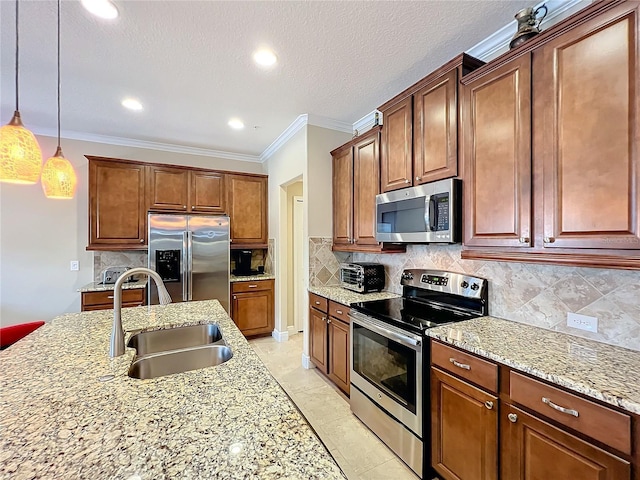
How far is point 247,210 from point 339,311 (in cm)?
244

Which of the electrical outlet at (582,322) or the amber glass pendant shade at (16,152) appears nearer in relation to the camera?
the amber glass pendant shade at (16,152)

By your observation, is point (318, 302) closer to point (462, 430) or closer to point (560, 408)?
point (462, 430)

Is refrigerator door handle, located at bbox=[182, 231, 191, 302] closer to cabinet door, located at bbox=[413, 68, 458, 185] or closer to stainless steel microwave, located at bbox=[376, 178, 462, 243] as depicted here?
stainless steel microwave, located at bbox=[376, 178, 462, 243]

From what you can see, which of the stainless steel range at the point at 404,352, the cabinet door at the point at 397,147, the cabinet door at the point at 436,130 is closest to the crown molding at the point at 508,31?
the cabinet door at the point at 436,130

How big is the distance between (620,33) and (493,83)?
1.74ft

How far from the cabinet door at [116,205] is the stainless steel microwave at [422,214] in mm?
3115

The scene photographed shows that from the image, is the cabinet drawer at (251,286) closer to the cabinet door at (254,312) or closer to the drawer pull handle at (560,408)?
the cabinet door at (254,312)

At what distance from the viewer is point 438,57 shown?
2150 millimetres

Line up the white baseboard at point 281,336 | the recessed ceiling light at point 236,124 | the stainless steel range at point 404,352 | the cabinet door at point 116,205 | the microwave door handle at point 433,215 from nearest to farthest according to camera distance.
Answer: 1. the stainless steel range at point 404,352
2. the microwave door handle at point 433,215
3. the recessed ceiling light at point 236,124
4. the cabinet door at point 116,205
5. the white baseboard at point 281,336

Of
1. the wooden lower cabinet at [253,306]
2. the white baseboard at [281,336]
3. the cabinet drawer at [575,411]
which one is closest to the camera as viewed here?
the cabinet drawer at [575,411]

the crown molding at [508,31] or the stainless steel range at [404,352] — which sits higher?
the crown molding at [508,31]

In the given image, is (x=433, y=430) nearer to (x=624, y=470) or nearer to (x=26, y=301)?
(x=624, y=470)

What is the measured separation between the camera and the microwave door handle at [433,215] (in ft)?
6.38

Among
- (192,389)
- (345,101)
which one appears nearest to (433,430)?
(192,389)
